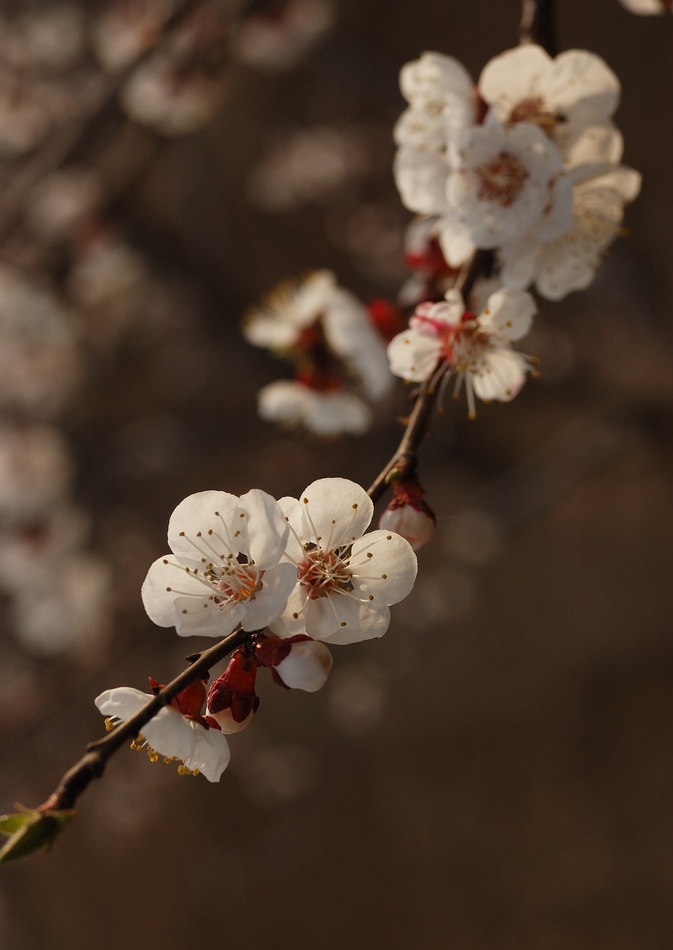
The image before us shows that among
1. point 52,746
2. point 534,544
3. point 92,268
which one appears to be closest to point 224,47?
point 92,268

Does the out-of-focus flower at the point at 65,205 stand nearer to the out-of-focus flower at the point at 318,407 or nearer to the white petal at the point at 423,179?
the out-of-focus flower at the point at 318,407

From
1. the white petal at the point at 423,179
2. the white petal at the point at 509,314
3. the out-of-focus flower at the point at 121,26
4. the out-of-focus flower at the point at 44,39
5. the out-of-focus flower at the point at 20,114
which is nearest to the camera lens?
the white petal at the point at 509,314

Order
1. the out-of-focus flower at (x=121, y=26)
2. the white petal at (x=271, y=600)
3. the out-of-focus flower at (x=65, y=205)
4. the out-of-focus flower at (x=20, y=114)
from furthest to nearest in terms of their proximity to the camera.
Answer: the out-of-focus flower at (x=20, y=114) → the out-of-focus flower at (x=65, y=205) → the out-of-focus flower at (x=121, y=26) → the white petal at (x=271, y=600)

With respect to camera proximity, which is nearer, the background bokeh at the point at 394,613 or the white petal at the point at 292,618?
the white petal at the point at 292,618

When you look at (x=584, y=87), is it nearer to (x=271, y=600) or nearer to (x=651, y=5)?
(x=651, y=5)

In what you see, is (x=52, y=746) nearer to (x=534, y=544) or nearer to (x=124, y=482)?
(x=124, y=482)

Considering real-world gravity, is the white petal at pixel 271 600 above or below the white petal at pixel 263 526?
below

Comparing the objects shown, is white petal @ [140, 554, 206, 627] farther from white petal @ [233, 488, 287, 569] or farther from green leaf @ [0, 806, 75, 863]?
green leaf @ [0, 806, 75, 863]

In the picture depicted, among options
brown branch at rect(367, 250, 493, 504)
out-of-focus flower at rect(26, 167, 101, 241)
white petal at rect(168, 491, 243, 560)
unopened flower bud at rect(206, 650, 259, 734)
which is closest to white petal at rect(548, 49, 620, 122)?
brown branch at rect(367, 250, 493, 504)

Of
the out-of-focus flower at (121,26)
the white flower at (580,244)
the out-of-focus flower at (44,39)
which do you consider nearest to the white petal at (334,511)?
the white flower at (580,244)
